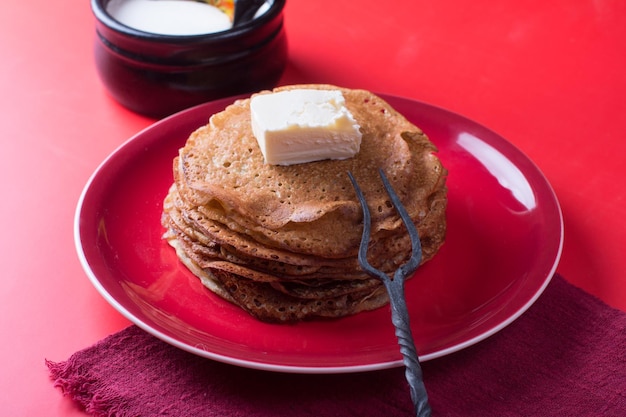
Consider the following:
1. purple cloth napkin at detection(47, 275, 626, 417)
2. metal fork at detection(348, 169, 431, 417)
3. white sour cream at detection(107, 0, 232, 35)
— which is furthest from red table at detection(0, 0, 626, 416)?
metal fork at detection(348, 169, 431, 417)

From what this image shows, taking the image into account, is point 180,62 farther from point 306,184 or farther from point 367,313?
point 367,313

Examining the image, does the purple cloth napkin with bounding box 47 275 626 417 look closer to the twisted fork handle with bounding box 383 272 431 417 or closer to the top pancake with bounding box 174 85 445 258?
the twisted fork handle with bounding box 383 272 431 417

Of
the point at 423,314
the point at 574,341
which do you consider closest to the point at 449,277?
the point at 423,314

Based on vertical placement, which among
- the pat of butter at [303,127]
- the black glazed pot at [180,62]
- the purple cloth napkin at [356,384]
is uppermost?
the pat of butter at [303,127]

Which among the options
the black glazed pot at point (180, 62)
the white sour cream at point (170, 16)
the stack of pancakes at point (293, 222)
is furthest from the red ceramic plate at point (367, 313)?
the white sour cream at point (170, 16)

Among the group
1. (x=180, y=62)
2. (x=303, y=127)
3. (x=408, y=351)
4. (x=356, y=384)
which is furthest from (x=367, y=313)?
(x=180, y=62)

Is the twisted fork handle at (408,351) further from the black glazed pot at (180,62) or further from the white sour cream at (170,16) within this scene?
the white sour cream at (170,16)
